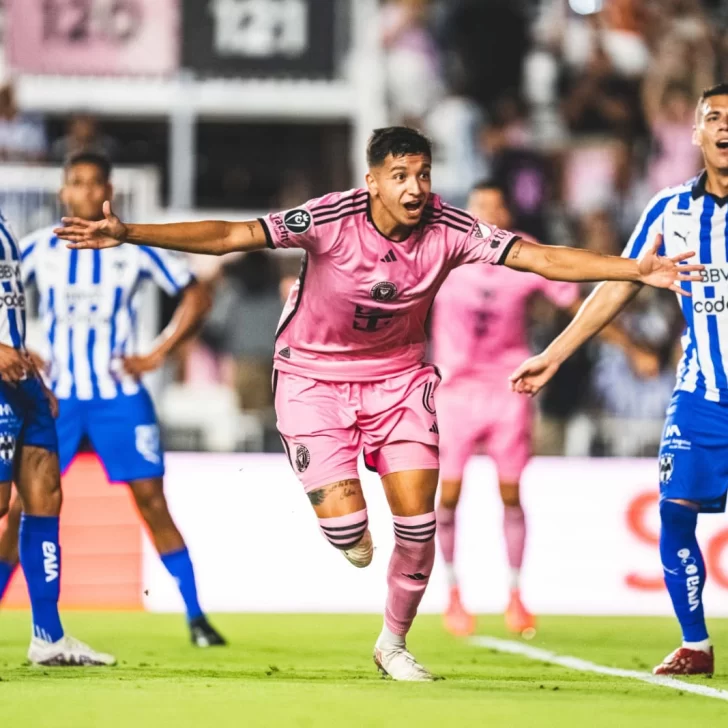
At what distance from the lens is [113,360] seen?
828cm

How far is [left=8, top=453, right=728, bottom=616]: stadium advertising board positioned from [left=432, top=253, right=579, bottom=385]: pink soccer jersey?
132cm

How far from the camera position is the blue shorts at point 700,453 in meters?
6.77

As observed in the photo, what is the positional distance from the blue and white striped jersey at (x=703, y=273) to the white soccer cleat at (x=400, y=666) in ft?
5.36

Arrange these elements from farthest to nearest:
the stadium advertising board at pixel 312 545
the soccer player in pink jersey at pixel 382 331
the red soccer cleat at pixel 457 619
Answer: the stadium advertising board at pixel 312 545 < the red soccer cleat at pixel 457 619 < the soccer player in pink jersey at pixel 382 331

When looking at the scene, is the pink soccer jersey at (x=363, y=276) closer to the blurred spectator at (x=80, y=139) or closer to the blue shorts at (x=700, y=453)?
the blue shorts at (x=700, y=453)

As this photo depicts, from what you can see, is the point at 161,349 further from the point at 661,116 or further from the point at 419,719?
the point at 661,116

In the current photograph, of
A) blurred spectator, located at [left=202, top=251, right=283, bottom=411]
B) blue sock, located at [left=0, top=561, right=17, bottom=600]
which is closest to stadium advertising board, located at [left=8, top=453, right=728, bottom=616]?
blurred spectator, located at [left=202, top=251, right=283, bottom=411]

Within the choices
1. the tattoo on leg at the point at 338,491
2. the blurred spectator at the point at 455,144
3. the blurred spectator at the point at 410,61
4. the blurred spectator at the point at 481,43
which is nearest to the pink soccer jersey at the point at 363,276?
the tattoo on leg at the point at 338,491

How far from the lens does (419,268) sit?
20.7 feet

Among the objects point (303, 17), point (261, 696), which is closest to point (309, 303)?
point (261, 696)

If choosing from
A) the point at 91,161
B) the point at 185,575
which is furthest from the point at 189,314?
the point at 185,575

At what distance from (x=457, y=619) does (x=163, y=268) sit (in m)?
2.57

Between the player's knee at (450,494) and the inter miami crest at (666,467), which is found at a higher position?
the inter miami crest at (666,467)

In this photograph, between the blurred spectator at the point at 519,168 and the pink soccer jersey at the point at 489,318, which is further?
the blurred spectator at the point at 519,168
